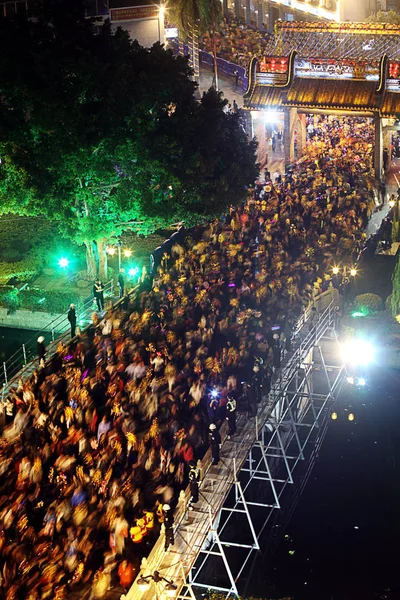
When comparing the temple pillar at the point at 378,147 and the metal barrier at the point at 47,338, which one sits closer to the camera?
the metal barrier at the point at 47,338

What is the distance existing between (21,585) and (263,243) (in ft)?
55.3

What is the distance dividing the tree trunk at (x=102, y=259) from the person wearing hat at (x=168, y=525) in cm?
1455

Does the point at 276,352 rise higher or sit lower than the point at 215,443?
higher

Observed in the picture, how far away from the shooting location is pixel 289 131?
44094 mm

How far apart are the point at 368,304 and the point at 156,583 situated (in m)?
17.4

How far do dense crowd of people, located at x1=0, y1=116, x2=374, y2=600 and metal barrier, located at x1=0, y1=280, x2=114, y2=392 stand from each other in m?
1.64

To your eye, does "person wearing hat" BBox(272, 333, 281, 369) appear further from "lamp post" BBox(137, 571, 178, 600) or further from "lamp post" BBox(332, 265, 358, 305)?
"lamp post" BBox(137, 571, 178, 600)

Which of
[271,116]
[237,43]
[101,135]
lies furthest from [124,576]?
[237,43]

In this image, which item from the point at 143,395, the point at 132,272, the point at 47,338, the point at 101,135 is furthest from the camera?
the point at 132,272

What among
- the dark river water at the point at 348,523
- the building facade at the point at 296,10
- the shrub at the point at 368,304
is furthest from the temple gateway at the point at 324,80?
the building facade at the point at 296,10

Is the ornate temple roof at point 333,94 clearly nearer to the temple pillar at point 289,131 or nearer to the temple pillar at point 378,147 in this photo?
the temple pillar at point 378,147

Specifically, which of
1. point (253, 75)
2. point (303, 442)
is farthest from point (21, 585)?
point (253, 75)

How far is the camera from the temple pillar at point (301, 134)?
44.8 metres

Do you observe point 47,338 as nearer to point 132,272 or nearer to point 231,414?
point 132,272
